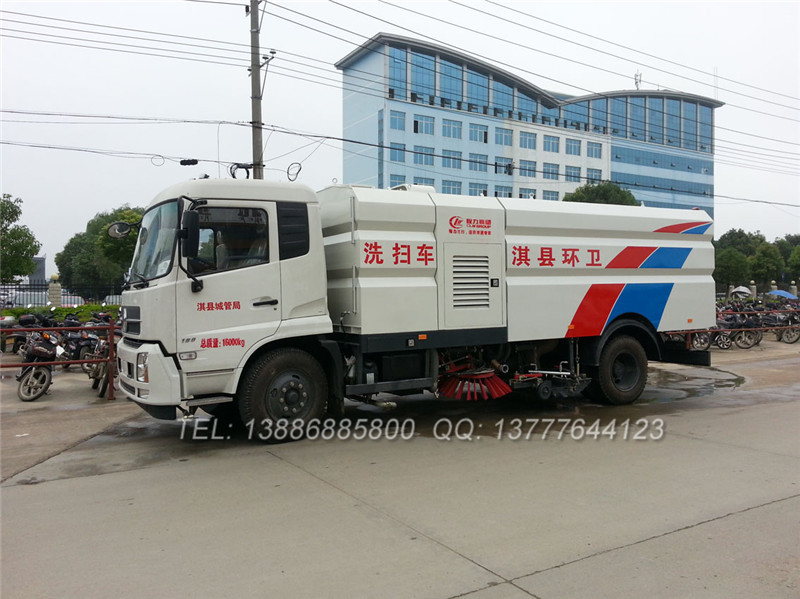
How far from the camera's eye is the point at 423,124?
61031mm

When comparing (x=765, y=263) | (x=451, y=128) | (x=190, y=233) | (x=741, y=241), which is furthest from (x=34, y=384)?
(x=741, y=241)

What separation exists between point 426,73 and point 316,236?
194 ft

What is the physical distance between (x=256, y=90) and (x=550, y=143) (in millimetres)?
61541

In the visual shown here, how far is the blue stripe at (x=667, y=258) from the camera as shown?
9.35 m

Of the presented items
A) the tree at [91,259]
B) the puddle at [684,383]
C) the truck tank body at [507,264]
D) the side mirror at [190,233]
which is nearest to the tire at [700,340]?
the puddle at [684,383]

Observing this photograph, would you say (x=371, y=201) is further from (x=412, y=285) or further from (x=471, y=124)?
(x=471, y=124)

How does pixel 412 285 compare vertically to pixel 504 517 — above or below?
above

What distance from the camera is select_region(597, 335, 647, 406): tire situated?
29.9 feet

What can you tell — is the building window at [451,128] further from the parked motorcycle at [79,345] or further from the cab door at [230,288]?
the cab door at [230,288]

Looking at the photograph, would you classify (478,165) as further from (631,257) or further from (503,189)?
(631,257)

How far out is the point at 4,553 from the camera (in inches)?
161

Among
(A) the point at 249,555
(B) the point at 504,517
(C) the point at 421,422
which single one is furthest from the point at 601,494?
(C) the point at 421,422

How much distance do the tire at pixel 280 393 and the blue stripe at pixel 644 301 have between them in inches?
177

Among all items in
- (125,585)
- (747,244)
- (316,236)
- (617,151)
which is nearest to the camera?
(125,585)
